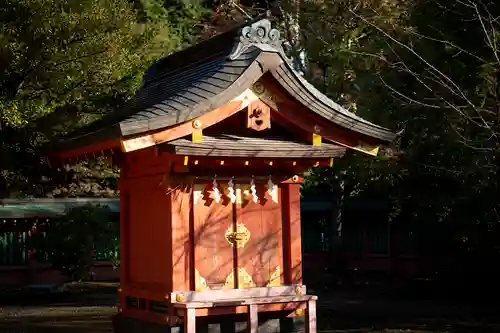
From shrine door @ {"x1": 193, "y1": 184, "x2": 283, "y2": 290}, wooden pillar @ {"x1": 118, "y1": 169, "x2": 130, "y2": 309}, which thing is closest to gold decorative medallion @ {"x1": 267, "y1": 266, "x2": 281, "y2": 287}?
shrine door @ {"x1": 193, "y1": 184, "x2": 283, "y2": 290}

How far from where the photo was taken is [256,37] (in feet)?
29.2

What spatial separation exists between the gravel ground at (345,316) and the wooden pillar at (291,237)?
12.7 feet

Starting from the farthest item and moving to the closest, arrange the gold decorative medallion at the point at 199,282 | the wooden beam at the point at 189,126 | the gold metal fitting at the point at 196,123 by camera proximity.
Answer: the gold decorative medallion at the point at 199,282, the gold metal fitting at the point at 196,123, the wooden beam at the point at 189,126

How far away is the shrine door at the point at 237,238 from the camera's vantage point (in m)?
8.87

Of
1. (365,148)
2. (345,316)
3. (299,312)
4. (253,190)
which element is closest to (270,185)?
(253,190)

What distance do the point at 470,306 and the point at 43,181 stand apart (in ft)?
33.4

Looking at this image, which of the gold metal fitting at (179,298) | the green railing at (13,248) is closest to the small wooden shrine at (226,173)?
the gold metal fitting at (179,298)

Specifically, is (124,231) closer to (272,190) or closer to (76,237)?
(272,190)

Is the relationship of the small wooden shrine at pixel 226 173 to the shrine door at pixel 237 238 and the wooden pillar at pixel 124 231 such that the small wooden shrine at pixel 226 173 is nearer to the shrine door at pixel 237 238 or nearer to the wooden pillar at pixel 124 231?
the shrine door at pixel 237 238

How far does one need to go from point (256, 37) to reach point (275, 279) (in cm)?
302

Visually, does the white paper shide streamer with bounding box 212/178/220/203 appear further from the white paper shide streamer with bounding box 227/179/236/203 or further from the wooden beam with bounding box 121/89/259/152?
the wooden beam with bounding box 121/89/259/152

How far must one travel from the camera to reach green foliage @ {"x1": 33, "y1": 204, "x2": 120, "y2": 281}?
48.0 feet

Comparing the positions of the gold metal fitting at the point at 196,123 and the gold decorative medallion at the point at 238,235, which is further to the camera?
the gold decorative medallion at the point at 238,235

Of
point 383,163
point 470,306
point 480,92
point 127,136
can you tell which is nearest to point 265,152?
point 127,136
